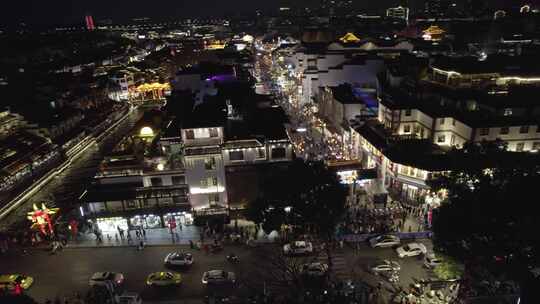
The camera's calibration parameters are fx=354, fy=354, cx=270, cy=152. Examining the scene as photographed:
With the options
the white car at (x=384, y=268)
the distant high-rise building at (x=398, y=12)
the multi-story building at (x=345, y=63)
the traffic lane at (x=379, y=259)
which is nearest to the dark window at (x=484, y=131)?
the traffic lane at (x=379, y=259)

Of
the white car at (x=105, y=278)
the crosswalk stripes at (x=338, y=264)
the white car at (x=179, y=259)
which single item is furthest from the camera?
the white car at (x=179, y=259)

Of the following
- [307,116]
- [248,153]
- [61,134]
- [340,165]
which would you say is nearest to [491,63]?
[340,165]

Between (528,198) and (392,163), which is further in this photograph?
(392,163)

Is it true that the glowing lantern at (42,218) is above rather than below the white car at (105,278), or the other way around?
above

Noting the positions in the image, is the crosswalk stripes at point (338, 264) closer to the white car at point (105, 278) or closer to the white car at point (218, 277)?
the white car at point (218, 277)

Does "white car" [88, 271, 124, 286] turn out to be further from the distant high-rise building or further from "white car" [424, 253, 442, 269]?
the distant high-rise building

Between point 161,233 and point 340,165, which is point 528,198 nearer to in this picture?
point 340,165

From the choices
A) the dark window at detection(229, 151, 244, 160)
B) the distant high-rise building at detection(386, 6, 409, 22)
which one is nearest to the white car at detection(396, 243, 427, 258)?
the dark window at detection(229, 151, 244, 160)
